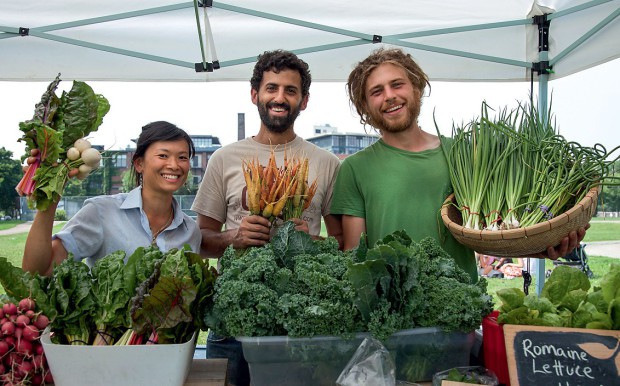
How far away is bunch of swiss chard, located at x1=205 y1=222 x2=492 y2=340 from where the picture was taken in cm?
127

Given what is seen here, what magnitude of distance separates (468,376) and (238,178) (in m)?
1.42

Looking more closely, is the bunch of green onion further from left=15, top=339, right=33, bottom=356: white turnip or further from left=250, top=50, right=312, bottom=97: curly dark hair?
left=15, top=339, right=33, bottom=356: white turnip

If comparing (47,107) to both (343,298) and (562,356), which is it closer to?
(343,298)

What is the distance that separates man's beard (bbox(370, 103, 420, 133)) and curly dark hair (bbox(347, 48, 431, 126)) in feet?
0.32

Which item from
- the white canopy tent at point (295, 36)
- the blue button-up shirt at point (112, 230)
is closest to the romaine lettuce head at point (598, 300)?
the blue button-up shirt at point (112, 230)

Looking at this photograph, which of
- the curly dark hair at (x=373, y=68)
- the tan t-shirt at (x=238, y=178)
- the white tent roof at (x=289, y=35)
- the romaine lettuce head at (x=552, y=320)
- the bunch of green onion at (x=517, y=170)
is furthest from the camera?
the white tent roof at (x=289, y=35)

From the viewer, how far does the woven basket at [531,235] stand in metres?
1.55

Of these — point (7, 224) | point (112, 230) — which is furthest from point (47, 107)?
point (7, 224)

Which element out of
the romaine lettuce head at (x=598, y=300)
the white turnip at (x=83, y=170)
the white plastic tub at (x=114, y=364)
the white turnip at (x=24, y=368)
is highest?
the white turnip at (x=83, y=170)

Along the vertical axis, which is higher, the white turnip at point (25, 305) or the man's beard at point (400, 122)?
the man's beard at point (400, 122)

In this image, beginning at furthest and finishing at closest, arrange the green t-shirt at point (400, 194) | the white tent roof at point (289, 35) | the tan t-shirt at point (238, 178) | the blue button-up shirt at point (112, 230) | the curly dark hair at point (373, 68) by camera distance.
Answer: the white tent roof at point (289, 35)
the tan t-shirt at point (238, 178)
the curly dark hair at point (373, 68)
the green t-shirt at point (400, 194)
the blue button-up shirt at point (112, 230)

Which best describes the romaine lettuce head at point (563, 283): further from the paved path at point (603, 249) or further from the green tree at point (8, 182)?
the paved path at point (603, 249)

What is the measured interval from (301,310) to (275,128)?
1.17 meters

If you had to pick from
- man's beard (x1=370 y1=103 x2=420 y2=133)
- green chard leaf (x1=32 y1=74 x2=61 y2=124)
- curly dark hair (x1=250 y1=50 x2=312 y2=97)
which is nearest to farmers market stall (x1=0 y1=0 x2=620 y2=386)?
green chard leaf (x1=32 y1=74 x2=61 y2=124)
